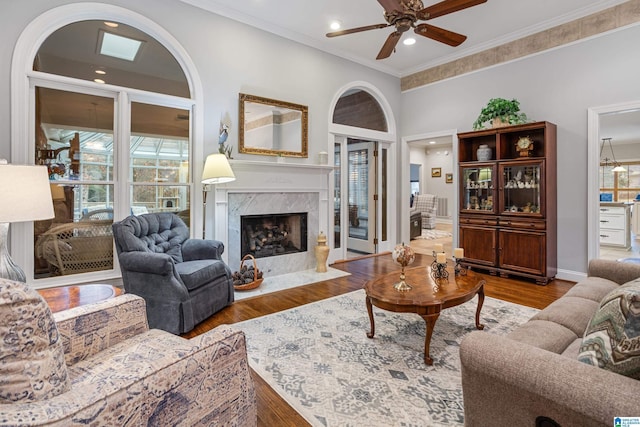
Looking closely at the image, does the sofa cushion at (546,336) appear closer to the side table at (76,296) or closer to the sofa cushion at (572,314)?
the sofa cushion at (572,314)

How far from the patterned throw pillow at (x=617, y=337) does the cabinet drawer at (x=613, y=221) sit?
727 centimetres

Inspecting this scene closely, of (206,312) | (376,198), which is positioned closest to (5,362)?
(206,312)

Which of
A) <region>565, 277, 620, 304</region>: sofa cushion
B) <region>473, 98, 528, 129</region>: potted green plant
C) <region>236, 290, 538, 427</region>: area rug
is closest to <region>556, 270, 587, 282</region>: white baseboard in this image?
<region>236, 290, 538, 427</region>: area rug

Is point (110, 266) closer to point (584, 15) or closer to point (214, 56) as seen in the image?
point (214, 56)

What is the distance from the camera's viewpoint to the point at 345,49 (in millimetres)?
5164

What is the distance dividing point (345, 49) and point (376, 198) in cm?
262

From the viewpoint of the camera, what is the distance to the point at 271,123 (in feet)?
14.8

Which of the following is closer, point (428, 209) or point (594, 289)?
point (594, 289)

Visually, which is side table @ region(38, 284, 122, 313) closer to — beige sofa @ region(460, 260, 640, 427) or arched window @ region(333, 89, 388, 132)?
beige sofa @ region(460, 260, 640, 427)

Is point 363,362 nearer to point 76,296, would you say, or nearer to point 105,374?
point 105,374

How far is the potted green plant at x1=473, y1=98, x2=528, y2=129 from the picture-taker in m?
4.46

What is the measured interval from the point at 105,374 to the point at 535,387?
1.48 m

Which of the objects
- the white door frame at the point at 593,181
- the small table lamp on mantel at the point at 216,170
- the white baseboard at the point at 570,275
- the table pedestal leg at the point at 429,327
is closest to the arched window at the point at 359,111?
the small table lamp on mantel at the point at 216,170

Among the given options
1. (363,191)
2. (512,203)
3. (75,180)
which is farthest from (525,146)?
(75,180)
